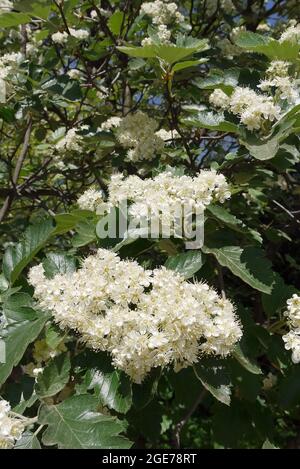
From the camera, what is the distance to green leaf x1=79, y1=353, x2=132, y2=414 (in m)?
1.28

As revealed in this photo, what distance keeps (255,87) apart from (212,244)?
0.62 meters

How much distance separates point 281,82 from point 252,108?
0.15 m

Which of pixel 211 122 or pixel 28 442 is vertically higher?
pixel 211 122

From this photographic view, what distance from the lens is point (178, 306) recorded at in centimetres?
126

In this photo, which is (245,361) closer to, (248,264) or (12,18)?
(248,264)

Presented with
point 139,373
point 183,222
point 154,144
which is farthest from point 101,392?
point 154,144

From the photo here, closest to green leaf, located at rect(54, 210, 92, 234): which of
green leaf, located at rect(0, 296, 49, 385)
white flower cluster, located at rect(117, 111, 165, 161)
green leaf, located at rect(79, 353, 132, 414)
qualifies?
green leaf, located at rect(0, 296, 49, 385)

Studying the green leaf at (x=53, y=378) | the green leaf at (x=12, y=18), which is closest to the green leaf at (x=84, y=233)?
the green leaf at (x=53, y=378)

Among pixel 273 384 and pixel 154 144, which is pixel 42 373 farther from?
pixel 273 384

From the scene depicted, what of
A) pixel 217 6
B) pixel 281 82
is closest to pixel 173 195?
pixel 281 82

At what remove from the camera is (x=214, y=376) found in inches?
52.4

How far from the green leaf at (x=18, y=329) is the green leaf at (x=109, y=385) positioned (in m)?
0.17

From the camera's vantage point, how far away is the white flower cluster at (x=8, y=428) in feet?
3.86

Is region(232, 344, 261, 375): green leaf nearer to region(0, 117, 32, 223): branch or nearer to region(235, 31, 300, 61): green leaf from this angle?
region(235, 31, 300, 61): green leaf
